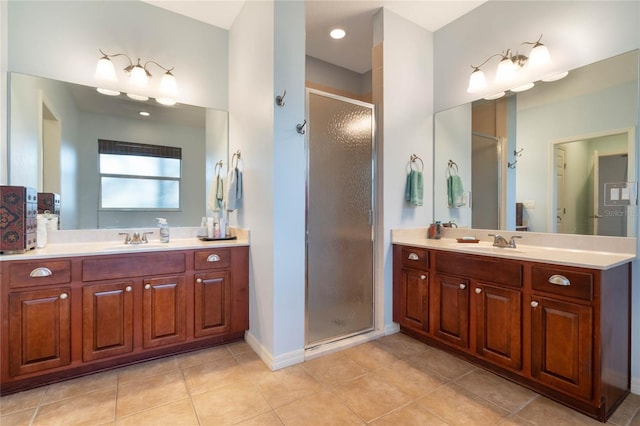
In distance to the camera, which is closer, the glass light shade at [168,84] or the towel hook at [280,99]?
the towel hook at [280,99]

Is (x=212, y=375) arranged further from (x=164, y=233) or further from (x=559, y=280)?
(x=559, y=280)

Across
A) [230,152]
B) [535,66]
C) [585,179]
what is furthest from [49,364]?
[535,66]

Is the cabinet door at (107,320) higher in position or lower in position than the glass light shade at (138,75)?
lower

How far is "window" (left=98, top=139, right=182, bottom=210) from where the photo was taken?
7.94ft

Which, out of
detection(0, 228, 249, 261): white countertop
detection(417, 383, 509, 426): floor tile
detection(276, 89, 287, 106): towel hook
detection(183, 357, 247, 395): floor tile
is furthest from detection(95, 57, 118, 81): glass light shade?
detection(417, 383, 509, 426): floor tile

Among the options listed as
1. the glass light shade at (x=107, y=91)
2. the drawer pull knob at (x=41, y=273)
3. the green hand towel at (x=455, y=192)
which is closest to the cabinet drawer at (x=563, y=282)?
the green hand towel at (x=455, y=192)

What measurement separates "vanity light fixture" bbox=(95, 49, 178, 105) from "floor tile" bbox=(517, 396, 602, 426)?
3.34 meters

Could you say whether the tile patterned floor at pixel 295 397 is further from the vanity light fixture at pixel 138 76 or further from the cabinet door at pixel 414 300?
the vanity light fixture at pixel 138 76

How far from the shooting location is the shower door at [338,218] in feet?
7.56

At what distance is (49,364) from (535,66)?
383 cm

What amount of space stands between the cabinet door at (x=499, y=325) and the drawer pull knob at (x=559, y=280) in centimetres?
21

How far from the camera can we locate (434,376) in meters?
1.97

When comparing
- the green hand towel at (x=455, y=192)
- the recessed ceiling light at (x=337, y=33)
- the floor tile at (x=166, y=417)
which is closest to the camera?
the floor tile at (x=166, y=417)

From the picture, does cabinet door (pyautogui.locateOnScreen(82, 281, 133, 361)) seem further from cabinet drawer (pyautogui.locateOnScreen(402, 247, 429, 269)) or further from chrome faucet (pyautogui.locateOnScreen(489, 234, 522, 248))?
chrome faucet (pyautogui.locateOnScreen(489, 234, 522, 248))
